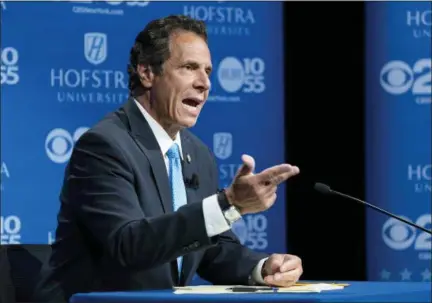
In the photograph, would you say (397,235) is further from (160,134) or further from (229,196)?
(229,196)

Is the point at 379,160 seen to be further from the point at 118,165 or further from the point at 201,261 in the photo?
the point at 118,165

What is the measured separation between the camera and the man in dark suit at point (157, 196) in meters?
2.79

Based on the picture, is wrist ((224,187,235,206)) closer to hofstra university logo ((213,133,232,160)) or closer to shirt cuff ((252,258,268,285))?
shirt cuff ((252,258,268,285))

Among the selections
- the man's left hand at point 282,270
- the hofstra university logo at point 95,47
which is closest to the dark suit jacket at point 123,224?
the man's left hand at point 282,270

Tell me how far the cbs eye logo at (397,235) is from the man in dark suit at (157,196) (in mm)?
2866

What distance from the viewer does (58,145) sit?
5598 millimetres

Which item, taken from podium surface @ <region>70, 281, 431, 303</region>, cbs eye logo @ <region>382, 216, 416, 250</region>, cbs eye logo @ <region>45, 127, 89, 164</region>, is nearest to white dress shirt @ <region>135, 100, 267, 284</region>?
podium surface @ <region>70, 281, 431, 303</region>

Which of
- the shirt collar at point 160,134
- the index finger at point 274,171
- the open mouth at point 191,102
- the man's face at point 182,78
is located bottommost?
the index finger at point 274,171

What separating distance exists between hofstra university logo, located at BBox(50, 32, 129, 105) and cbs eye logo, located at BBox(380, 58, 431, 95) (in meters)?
1.68

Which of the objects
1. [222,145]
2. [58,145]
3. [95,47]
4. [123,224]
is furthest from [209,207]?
[222,145]

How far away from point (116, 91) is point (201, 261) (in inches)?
96.9

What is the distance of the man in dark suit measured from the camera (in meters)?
2.79

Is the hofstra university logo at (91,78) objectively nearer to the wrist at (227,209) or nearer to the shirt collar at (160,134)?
the shirt collar at (160,134)

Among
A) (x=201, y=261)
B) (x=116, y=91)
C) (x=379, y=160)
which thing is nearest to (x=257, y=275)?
(x=201, y=261)
